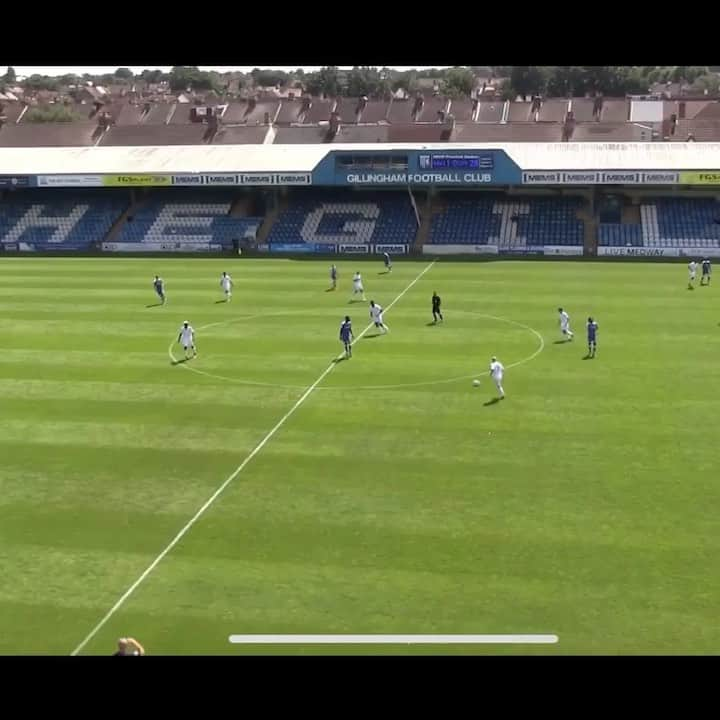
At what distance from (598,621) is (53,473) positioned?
1355 centimetres

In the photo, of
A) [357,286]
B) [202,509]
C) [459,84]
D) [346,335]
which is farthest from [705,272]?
[459,84]

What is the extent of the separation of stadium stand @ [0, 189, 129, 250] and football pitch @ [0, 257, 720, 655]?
25030mm

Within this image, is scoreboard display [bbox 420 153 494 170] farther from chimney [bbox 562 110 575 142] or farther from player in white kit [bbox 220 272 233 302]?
player in white kit [bbox 220 272 233 302]

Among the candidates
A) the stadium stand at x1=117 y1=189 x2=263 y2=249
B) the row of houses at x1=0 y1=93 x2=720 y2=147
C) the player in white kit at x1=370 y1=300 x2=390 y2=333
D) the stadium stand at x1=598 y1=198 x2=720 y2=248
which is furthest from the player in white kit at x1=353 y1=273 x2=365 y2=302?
the row of houses at x1=0 y1=93 x2=720 y2=147

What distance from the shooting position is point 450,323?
124ft

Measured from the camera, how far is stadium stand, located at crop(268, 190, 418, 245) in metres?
59.8

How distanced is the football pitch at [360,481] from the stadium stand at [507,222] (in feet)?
58.6

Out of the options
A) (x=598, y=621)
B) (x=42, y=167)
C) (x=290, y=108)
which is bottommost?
(x=598, y=621)

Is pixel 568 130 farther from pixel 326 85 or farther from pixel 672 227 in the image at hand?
pixel 326 85

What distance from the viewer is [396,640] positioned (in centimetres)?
1430

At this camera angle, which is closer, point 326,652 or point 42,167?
point 326,652

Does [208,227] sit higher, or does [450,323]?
[208,227]
